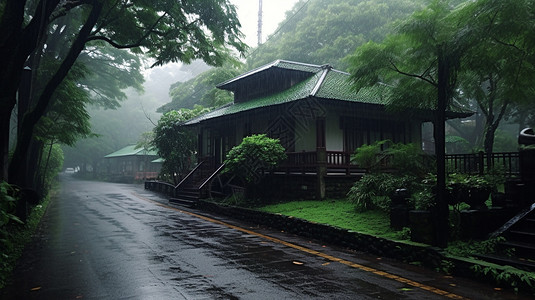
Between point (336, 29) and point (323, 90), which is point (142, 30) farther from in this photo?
point (336, 29)

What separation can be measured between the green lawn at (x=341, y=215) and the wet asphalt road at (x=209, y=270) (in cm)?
90

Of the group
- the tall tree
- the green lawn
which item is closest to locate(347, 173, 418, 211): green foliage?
the green lawn

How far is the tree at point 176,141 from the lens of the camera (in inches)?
1073

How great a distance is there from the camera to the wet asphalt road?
5199mm

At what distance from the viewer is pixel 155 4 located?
38.0 feet

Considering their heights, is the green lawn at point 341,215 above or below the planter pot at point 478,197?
below

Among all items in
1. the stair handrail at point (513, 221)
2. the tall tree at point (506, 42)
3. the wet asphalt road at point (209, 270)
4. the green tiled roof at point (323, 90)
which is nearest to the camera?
the wet asphalt road at point (209, 270)

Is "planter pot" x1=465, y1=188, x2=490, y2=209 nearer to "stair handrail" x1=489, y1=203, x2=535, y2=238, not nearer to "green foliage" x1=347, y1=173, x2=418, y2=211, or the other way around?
"stair handrail" x1=489, y1=203, x2=535, y2=238

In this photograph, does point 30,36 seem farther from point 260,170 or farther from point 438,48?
point 260,170

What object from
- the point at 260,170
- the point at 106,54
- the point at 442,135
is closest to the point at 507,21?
the point at 442,135

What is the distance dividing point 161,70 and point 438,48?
104619 mm

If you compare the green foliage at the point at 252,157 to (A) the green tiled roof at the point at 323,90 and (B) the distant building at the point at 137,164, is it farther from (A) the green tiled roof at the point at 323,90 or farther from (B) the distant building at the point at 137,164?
(B) the distant building at the point at 137,164

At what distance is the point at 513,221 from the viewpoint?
6895 mm

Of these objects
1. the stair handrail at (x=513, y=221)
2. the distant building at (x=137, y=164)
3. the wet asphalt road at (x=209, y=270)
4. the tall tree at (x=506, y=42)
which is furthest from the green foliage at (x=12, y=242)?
the distant building at (x=137, y=164)
